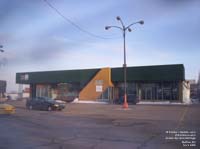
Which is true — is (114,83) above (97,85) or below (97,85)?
above

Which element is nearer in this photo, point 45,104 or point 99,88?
point 45,104

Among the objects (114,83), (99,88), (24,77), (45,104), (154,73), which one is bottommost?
(45,104)

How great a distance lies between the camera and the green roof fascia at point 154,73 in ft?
143

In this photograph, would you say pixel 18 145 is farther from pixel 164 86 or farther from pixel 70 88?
pixel 70 88

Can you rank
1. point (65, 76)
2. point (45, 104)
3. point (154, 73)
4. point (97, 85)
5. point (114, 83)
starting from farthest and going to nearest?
point (65, 76) → point (97, 85) → point (114, 83) → point (154, 73) → point (45, 104)

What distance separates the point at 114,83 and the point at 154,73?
8.05 m

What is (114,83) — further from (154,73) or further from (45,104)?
(45,104)

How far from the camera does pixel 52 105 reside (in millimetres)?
28312

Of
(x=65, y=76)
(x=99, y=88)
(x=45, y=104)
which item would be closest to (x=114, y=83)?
(x=99, y=88)

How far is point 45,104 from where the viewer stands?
95.2 ft

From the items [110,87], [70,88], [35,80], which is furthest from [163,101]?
[35,80]

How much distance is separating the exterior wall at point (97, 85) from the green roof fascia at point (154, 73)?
153 cm

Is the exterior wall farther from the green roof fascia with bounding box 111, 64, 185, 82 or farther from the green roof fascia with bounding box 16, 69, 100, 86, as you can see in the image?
the green roof fascia with bounding box 111, 64, 185, 82

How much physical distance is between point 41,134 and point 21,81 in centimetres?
4756
